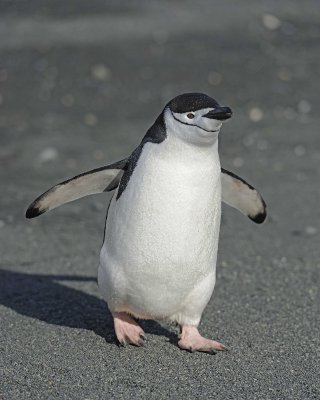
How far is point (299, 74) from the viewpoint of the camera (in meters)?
10.3

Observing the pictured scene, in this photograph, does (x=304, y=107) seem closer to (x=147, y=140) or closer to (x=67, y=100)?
(x=67, y=100)

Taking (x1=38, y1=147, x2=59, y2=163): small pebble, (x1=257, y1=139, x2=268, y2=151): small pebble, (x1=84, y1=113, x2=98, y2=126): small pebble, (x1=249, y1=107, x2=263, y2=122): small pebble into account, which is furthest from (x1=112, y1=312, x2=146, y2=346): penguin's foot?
(x1=249, y1=107, x2=263, y2=122): small pebble

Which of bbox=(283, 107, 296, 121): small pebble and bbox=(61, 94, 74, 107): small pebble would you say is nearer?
bbox=(283, 107, 296, 121): small pebble

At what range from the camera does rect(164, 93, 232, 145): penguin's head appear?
368cm

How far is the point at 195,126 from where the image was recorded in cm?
375

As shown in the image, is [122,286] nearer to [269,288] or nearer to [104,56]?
[269,288]

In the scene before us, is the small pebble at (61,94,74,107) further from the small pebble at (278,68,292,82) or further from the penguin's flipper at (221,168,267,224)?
the penguin's flipper at (221,168,267,224)

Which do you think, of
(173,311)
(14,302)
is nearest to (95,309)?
(14,302)

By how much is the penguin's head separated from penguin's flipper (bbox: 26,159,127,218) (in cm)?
44

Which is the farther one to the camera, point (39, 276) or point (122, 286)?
point (39, 276)

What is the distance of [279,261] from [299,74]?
5043 millimetres

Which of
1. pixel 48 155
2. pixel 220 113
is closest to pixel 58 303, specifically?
pixel 220 113

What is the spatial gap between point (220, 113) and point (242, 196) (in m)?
0.92

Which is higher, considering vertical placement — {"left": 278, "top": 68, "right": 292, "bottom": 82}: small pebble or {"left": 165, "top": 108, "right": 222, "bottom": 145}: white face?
{"left": 165, "top": 108, "right": 222, "bottom": 145}: white face
